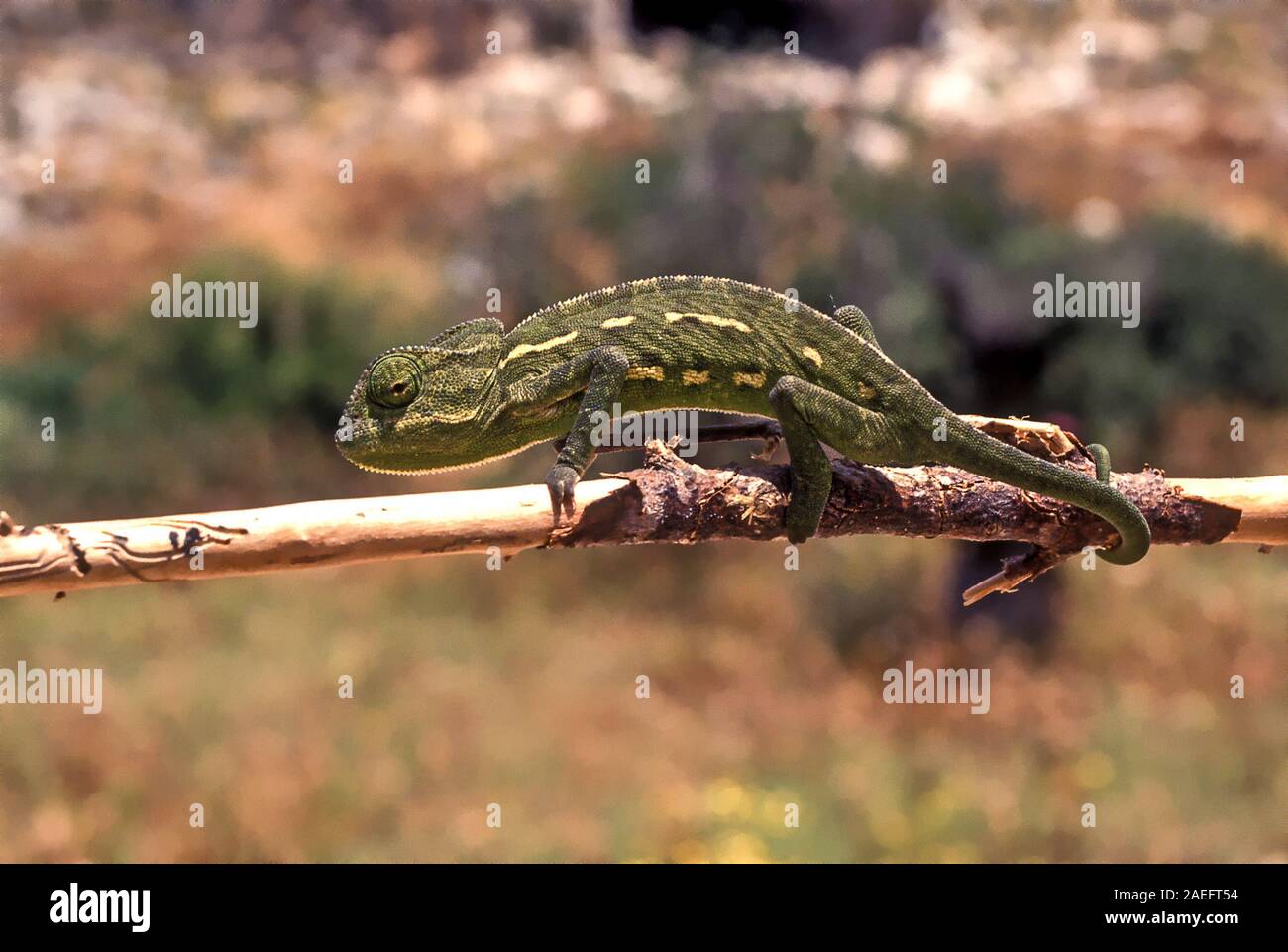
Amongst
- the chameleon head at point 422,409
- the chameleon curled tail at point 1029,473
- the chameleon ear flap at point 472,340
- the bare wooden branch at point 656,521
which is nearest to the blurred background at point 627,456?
the bare wooden branch at point 656,521

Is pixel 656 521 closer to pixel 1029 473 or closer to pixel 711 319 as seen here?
pixel 711 319

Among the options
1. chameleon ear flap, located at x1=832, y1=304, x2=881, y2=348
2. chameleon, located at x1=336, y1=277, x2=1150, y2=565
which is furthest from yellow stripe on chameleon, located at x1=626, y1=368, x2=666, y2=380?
chameleon ear flap, located at x1=832, y1=304, x2=881, y2=348

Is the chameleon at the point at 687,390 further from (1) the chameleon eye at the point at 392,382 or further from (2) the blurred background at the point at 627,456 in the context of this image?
(2) the blurred background at the point at 627,456

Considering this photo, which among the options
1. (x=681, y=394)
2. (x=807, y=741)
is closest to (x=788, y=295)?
(x=681, y=394)

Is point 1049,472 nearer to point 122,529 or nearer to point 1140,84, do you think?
point 122,529

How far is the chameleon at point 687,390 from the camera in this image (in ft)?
6.35

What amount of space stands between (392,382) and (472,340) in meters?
0.19

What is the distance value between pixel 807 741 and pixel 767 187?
8.36 feet

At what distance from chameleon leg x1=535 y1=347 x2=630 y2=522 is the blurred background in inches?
79.2

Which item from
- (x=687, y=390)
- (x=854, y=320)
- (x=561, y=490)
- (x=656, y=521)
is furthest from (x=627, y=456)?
(x=561, y=490)

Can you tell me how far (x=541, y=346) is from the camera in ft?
6.66

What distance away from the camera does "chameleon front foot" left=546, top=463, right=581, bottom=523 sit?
1.79 m

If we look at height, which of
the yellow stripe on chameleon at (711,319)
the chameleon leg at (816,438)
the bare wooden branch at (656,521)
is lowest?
the bare wooden branch at (656,521)

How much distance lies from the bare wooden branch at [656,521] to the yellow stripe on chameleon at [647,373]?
137mm
